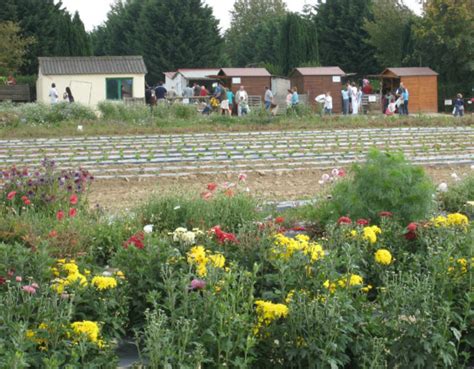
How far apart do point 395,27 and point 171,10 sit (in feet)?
50.1

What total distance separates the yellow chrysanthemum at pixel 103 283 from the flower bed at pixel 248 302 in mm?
13

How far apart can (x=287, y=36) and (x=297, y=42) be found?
861 mm

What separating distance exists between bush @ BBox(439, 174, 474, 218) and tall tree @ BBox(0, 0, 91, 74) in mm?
41257

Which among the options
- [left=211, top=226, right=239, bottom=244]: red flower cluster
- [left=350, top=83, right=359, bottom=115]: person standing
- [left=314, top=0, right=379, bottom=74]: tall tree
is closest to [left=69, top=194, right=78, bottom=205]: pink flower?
[left=211, top=226, right=239, bottom=244]: red flower cluster

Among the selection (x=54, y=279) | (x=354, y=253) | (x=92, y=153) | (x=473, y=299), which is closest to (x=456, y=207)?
(x=354, y=253)

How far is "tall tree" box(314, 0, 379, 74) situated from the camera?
59.7m

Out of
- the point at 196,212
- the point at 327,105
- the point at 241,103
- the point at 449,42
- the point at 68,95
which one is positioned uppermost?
the point at 449,42

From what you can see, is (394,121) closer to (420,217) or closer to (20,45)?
(420,217)

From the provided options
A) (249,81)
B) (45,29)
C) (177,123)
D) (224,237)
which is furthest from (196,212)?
(45,29)

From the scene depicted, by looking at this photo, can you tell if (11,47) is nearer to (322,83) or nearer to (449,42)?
(322,83)

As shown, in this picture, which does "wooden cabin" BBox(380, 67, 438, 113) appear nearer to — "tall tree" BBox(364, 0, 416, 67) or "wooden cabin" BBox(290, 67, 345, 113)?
"wooden cabin" BBox(290, 67, 345, 113)

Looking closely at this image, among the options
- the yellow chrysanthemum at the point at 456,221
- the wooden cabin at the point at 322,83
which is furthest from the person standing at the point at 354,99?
the yellow chrysanthemum at the point at 456,221

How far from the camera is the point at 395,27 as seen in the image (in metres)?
54.4

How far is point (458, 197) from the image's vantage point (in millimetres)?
11188
